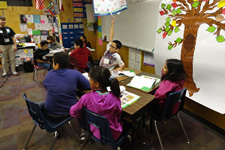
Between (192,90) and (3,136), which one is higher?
(192,90)

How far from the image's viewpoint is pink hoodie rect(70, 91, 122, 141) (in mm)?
1253

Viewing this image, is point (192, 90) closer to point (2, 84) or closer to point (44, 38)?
point (2, 84)

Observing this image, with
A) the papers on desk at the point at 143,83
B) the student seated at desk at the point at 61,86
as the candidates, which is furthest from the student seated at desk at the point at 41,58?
the papers on desk at the point at 143,83

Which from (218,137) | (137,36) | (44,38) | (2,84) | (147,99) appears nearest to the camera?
(147,99)

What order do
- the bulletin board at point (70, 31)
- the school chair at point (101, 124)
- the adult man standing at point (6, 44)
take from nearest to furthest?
the school chair at point (101, 124) < the adult man standing at point (6, 44) < the bulletin board at point (70, 31)

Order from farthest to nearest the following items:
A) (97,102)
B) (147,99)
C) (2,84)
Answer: (2,84)
(147,99)
(97,102)

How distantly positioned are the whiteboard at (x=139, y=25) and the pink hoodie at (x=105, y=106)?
1.88 m

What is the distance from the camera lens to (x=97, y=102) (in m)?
1.26

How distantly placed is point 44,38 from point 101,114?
228 inches

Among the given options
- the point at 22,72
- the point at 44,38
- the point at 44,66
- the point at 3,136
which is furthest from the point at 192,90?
the point at 44,38

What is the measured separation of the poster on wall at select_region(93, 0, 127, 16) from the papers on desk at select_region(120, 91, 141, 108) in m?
1.44

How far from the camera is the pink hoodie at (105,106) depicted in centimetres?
125

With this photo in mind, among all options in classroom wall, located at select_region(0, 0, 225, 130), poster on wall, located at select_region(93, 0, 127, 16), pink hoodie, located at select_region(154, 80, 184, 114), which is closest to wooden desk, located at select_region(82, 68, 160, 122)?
pink hoodie, located at select_region(154, 80, 184, 114)

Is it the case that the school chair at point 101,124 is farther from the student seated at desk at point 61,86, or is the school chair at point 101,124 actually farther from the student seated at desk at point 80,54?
the student seated at desk at point 80,54
